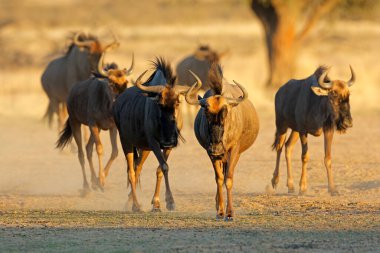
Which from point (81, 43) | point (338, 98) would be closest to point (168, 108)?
point (338, 98)

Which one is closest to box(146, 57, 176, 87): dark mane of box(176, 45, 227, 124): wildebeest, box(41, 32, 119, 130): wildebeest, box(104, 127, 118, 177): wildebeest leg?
box(104, 127, 118, 177): wildebeest leg

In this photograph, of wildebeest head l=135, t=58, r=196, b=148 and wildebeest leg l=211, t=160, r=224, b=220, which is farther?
wildebeest head l=135, t=58, r=196, b=148

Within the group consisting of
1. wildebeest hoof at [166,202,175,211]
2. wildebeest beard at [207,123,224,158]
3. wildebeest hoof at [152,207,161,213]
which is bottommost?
wildebeest hoof at [152,207,161,213]

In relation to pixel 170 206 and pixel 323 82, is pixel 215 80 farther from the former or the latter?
pixel 323 82

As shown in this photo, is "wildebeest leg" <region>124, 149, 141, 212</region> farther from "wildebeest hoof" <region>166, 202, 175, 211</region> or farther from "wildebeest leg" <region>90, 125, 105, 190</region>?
"wildebeest leg" <region>90, 125, 105, 190</region>

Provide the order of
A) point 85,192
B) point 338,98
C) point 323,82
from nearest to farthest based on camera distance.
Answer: point 338,98 < point 323,82 < point 85,192

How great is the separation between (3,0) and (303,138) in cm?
8312

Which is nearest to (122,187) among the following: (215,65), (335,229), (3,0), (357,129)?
(215,65)

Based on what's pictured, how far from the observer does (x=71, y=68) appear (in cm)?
2266

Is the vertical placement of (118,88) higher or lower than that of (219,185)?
higher

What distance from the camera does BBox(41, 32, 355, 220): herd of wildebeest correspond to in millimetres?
12180

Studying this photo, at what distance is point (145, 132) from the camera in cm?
1337

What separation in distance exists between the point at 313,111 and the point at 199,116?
3.08 m

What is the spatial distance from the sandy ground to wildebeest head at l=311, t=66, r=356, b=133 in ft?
3.22
